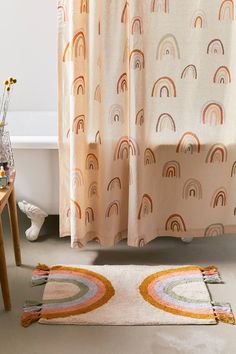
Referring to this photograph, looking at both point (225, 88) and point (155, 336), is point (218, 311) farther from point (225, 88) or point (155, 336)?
point (225, 88)

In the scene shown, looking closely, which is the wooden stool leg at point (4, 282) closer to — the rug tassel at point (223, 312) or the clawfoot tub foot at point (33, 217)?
the clawfoot tub foot at point (33, 217)

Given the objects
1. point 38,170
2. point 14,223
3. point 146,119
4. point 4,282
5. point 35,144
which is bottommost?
point 4,282

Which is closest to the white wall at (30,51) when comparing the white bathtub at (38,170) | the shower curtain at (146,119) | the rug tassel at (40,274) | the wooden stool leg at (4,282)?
the white bathtub at (38,170)

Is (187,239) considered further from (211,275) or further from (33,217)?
(33,217)

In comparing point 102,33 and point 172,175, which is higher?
point 102,33

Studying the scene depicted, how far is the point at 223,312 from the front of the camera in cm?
245

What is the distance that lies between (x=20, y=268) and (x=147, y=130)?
86 centimetres

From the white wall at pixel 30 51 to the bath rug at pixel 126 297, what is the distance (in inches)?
50.3

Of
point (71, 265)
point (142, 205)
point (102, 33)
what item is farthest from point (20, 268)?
point (102, 33)

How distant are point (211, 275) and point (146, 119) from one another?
2.49 feet

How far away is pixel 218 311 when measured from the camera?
2.46 m

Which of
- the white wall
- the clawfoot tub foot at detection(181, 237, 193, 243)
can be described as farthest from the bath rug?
the white wall

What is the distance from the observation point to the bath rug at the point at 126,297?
7.89 feet

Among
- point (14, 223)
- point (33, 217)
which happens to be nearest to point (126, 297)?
point (14, 223)
